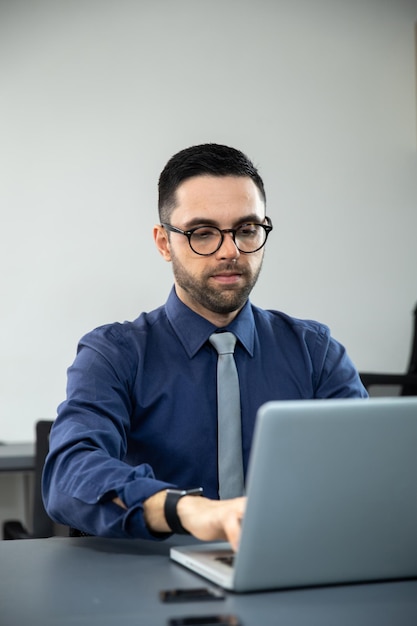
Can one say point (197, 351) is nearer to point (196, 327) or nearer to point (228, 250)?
point (196, 327)

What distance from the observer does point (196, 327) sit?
187 cm

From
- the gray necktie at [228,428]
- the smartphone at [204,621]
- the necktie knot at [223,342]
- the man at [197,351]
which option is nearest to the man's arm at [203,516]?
the smartphone at [204,621]

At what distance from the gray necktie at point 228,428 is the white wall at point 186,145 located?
2807mm

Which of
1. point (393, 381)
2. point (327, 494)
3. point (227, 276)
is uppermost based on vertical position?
point (227, 276)

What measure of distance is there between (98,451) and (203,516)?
0.31m

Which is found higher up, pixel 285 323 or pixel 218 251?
pixel 218 251

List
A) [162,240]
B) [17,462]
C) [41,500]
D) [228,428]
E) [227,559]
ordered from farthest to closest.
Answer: [17,462] < [41,500] < [162,240] < [228,428] < [227,559]

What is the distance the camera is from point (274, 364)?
1.92m

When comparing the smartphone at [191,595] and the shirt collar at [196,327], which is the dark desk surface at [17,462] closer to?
the shirt collar at [196,327]

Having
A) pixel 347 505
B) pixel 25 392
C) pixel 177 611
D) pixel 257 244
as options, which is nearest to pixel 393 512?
pixel 347 505

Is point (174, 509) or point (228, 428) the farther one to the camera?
point (228, 428)

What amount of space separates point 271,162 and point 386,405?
384cm

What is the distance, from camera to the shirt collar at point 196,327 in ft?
6.10

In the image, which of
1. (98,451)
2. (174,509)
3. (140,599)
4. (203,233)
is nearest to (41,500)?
(203,233)
